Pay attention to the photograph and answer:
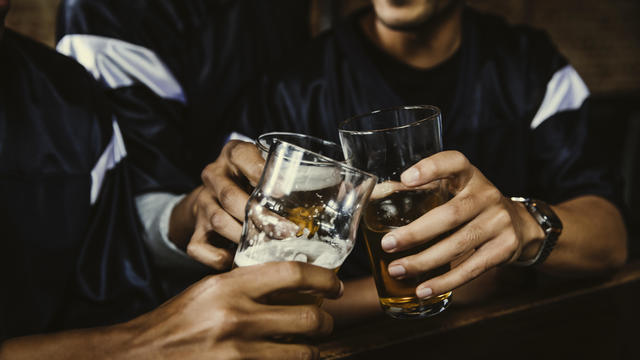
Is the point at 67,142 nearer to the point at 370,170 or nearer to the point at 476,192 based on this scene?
the point at 370,170

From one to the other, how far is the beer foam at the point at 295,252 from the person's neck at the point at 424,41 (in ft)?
3.34

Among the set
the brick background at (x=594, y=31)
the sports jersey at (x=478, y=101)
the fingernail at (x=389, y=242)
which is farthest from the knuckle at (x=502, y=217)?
the brick background at (x=594, y=31)

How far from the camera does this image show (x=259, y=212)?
65 centimetres

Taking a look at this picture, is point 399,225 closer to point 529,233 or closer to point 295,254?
point 295,254

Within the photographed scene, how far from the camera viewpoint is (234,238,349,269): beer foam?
0.63 metres

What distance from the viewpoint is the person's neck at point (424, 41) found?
151 centimetres

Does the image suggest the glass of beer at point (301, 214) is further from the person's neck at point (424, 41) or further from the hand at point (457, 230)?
the person's neck at point (424, 41)

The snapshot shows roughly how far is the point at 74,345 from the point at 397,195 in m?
0.54

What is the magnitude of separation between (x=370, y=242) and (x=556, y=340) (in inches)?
15.8

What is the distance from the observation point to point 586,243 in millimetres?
1206

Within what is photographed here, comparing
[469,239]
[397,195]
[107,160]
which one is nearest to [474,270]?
[469,239]

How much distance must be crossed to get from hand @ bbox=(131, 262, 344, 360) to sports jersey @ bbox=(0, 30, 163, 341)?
673 mm

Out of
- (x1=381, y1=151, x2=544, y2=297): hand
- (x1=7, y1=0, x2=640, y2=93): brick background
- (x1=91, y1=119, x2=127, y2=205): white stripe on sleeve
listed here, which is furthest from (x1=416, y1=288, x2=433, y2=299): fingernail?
(x1=7, y1=0, x2=640, y2=93): brick background

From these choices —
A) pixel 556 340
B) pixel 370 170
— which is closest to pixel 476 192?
pixel 370 170
